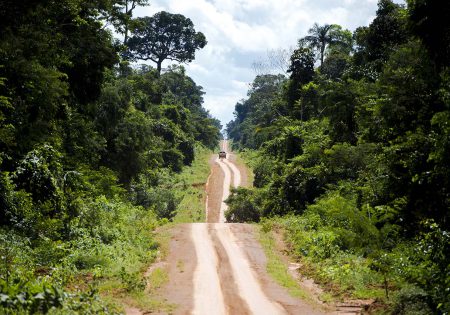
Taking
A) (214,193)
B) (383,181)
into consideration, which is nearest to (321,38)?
(214,193)

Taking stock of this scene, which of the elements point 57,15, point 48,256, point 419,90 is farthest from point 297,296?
point 57,15

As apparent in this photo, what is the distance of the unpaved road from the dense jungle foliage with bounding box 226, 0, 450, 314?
195 centimetres

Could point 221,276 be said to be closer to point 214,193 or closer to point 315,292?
point 315,292

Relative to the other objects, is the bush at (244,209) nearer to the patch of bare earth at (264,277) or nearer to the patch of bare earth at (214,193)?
the patch of bare earth at (214,193)

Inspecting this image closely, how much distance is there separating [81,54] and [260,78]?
86737 mm

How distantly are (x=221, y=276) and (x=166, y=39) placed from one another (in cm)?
5851

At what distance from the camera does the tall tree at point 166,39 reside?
68438 mm

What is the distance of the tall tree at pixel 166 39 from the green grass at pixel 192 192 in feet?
55.8

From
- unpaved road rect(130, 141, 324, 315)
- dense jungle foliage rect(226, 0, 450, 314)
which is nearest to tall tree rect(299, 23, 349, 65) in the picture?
dense jungle foliage rect(226, 0, 450, 314)

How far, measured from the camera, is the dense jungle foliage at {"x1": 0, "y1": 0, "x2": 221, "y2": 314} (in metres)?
11.2

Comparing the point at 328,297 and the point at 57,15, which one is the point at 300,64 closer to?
the point at 57,15

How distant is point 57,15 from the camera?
68.4ft

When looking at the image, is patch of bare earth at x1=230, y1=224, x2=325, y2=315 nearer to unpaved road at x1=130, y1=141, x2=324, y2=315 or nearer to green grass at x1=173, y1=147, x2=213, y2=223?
unpaved road at x1=130, y1=141, x2=324, y2=315

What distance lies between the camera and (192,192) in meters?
49.9
